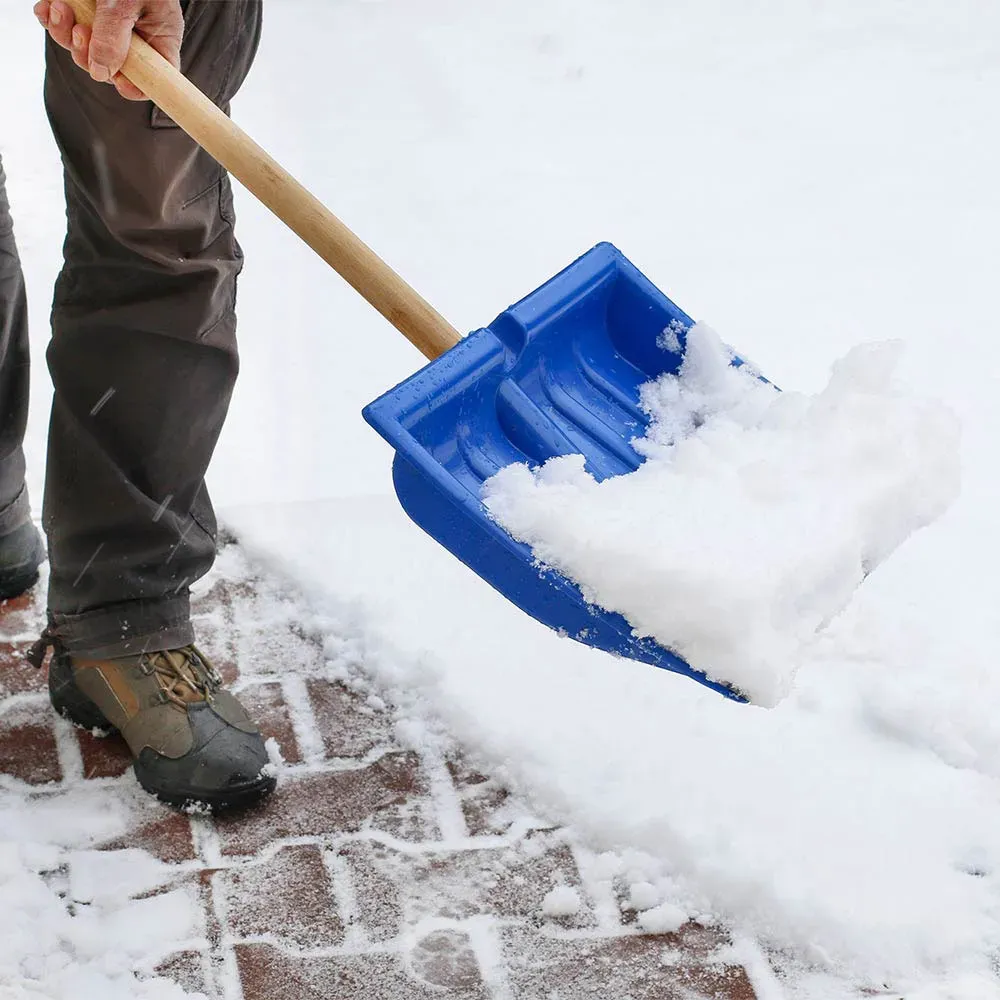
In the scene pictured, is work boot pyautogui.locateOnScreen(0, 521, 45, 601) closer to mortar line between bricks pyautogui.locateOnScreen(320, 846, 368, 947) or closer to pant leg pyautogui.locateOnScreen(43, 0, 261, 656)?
pant leg pyautogui.locateOnScreen(43, 0, 261, 656)

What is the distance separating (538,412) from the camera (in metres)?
1.96

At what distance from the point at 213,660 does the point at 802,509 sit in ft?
3.74

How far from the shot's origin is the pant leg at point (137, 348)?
1.93 m

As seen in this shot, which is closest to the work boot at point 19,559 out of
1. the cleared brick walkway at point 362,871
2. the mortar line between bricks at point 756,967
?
the cleared brick walkway at point 362,871

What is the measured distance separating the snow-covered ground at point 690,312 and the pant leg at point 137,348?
0.43 m

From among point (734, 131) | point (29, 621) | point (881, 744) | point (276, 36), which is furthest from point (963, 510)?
point (276, 36)

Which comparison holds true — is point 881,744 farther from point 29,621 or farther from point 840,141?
point 840,141

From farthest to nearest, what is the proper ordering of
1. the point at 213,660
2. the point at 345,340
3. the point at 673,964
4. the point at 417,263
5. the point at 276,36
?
the point at 276,36 < the point at 417,263 < the point at 345,340 < the point at 213,660 < the point at 673,964

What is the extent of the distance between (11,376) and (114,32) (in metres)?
0.78

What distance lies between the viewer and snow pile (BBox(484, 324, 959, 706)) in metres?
1.59

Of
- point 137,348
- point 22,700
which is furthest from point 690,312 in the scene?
point 22,700

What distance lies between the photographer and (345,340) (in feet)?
11.1

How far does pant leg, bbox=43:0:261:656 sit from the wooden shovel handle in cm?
13

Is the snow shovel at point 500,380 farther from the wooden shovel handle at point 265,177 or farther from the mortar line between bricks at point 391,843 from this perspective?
the mortar line between bricks at point 391,843
